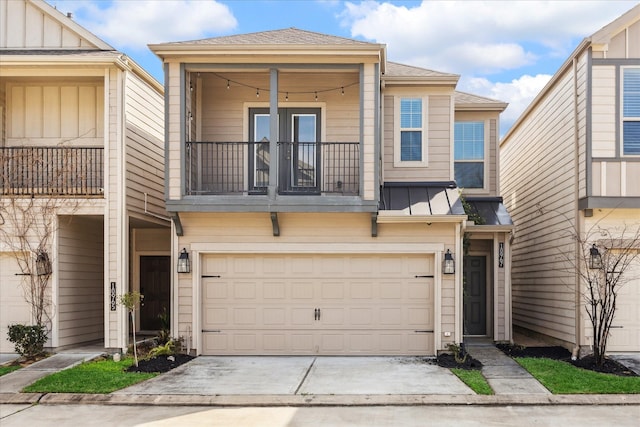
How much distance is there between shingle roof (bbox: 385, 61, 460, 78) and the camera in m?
13.8

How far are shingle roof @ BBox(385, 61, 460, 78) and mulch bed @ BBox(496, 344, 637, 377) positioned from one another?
5.50 m

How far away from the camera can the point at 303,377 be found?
1105 cm

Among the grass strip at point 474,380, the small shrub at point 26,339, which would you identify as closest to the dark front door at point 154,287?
the small shrub at point 26,339

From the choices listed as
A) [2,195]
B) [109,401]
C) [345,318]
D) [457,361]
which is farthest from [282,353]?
[2,195]

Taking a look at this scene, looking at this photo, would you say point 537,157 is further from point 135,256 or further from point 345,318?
point 135,256

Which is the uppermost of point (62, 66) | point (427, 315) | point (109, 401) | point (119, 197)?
point (62, 66)

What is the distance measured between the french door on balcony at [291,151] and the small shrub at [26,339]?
15.9 ft

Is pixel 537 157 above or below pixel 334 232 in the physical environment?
above

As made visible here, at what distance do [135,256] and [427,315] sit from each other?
→ 24.0 ft

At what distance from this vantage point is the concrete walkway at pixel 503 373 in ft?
33.4

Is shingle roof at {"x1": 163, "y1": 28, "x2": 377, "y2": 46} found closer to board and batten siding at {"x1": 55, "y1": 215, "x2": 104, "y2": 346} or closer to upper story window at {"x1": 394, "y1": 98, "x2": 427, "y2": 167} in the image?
upper story window at {"x1": 394, "y1": 98, "x2": 427, "y2": 167}

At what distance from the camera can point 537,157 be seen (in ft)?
53.8

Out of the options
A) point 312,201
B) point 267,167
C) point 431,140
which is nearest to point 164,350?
point 312,201

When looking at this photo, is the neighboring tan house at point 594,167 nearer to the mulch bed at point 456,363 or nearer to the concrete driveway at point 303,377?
the mulch bed at point 456,363
